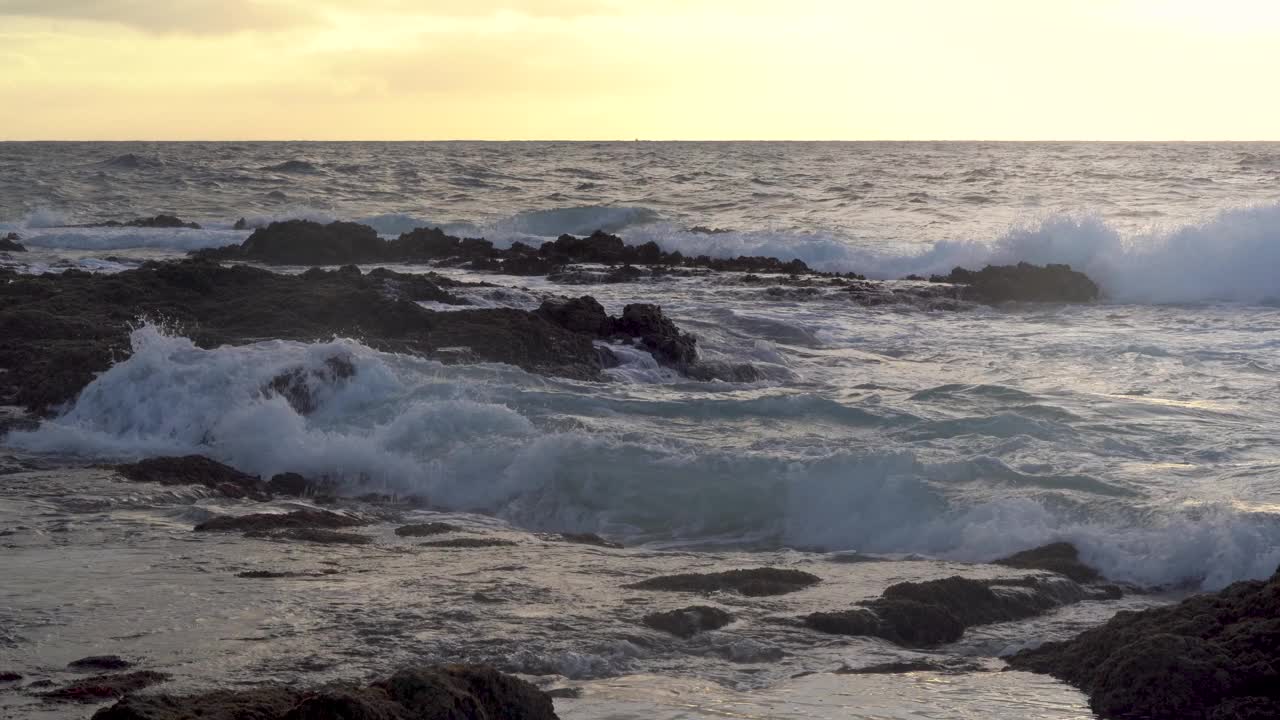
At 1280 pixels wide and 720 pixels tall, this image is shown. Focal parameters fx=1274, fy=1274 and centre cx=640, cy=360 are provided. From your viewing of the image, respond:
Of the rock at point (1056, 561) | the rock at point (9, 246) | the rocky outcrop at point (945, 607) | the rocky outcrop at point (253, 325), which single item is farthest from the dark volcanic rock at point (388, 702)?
the rock at point (9, 246)

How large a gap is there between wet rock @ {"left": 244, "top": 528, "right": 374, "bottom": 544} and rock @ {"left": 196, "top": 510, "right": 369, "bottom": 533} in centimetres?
7

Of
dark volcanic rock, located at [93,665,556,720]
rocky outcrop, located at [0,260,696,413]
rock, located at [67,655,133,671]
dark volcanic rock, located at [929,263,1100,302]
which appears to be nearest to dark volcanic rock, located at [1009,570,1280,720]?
dark volcanic rock, located at [93,665,556,720]

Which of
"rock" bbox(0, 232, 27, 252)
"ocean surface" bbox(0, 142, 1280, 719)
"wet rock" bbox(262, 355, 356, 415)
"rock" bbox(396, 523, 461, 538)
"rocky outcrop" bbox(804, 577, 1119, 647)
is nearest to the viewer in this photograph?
"ocean surface" bbox(0, 142, 1280, 719)

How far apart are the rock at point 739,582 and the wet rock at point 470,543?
1.14m

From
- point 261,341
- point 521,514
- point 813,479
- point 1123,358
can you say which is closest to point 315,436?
point 521,514

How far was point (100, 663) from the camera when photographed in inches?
190

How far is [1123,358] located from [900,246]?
46.2ft

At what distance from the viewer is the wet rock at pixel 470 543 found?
7160 mm

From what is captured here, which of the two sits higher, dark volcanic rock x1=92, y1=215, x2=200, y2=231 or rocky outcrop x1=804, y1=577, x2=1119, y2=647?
dark volcanic rock x1=92, y1=215, x2=200, y2=231

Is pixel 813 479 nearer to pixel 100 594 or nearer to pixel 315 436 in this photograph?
pixel 315 436

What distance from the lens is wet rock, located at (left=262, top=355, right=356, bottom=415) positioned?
10.3 m

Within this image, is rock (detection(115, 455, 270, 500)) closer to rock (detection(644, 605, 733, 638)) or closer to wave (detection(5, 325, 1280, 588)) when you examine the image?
wave (detection(5, 325, 1280, 588))

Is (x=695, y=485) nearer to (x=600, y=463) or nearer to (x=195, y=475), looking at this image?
(x=600, y=463)

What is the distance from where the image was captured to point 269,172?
50.0 m
